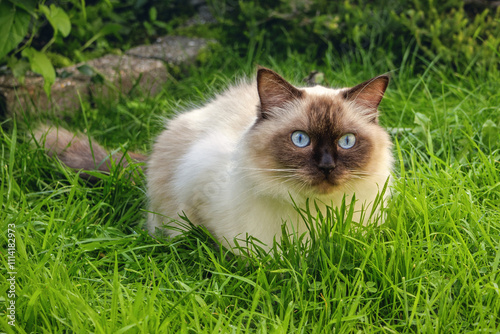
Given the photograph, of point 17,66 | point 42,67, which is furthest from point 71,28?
point 42,67

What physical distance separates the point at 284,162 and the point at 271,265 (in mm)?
459

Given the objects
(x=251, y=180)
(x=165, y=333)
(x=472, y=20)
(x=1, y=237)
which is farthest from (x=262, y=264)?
(x=472, y=20)

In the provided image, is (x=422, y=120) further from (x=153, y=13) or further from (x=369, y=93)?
(x=153, y=13)

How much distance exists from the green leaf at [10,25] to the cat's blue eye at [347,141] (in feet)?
7.19

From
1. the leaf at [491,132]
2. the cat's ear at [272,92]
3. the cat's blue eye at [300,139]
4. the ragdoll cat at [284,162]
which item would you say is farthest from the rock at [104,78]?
the leaf at [491,132]

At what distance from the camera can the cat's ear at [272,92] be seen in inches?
91.0

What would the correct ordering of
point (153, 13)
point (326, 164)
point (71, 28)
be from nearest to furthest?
point (326, 164)
point (71, 28)
point (153, 13)

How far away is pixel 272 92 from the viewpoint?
2.37 meters

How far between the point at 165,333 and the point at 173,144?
4.31 ft

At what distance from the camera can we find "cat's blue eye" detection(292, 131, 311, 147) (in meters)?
2.24

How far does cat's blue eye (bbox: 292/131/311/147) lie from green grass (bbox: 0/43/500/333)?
35 cm

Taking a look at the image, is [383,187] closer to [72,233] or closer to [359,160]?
[359,160]

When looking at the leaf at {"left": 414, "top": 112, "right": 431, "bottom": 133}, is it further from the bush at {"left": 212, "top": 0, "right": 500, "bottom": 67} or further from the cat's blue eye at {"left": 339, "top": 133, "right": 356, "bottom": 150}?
the cat's blue eye at {"left": 339, "top": 133, "right": 356, "bottom": 150}

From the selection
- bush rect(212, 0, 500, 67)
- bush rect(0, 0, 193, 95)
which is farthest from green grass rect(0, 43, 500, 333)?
bush rect(212, 0, 500, 67)
